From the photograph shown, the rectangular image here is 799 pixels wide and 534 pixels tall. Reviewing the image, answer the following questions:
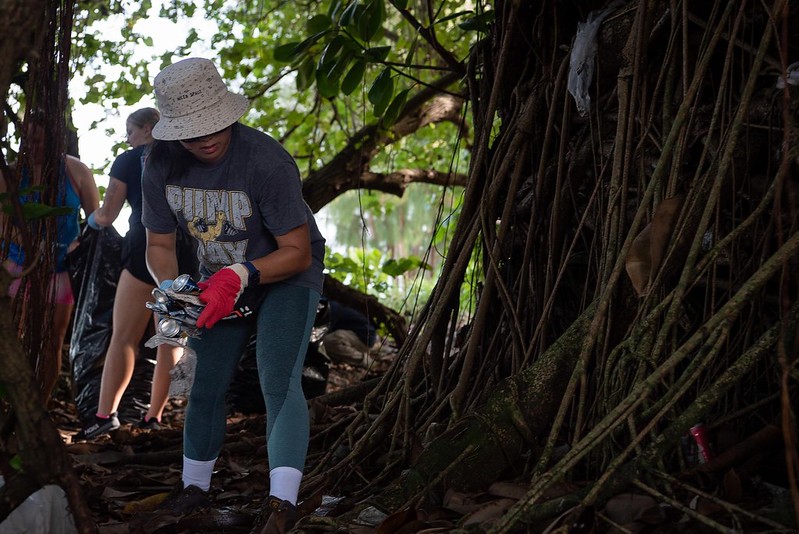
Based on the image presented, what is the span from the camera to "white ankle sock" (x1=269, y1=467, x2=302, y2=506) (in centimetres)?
232

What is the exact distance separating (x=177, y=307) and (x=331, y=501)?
0.73 meters

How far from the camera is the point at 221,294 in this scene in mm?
2291

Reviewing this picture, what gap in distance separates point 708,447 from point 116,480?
1980mm

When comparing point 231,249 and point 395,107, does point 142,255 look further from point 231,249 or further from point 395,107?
point 231,249

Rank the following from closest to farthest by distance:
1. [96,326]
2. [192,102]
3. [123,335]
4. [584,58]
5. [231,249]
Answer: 1. [192,102]
2. [231,249]
3. [584,58]
4. [123,335]
5. [96,326]

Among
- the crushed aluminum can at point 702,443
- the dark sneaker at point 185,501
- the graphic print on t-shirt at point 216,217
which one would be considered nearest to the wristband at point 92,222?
the graphic print on t-shirt at point 216,217

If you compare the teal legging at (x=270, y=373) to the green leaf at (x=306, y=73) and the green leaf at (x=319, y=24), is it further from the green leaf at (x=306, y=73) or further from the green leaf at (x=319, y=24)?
the green leaf at (x=306, y=73)

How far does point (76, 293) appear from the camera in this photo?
15.8ft

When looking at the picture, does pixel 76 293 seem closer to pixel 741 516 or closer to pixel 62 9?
pixel 62 9

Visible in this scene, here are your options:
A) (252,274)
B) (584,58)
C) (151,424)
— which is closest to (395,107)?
(584,58)

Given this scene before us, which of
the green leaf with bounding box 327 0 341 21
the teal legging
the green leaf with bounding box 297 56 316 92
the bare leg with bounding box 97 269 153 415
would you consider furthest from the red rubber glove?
the bare leg with bounding box 97 269 153 415

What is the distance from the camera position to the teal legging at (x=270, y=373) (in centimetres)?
240

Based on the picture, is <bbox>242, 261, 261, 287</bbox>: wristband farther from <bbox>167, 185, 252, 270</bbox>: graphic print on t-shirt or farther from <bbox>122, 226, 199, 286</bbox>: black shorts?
<bbox>122, 226, 199, 286</bbox>: black shorts

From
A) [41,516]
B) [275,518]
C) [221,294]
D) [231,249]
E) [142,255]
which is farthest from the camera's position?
[142,255]
